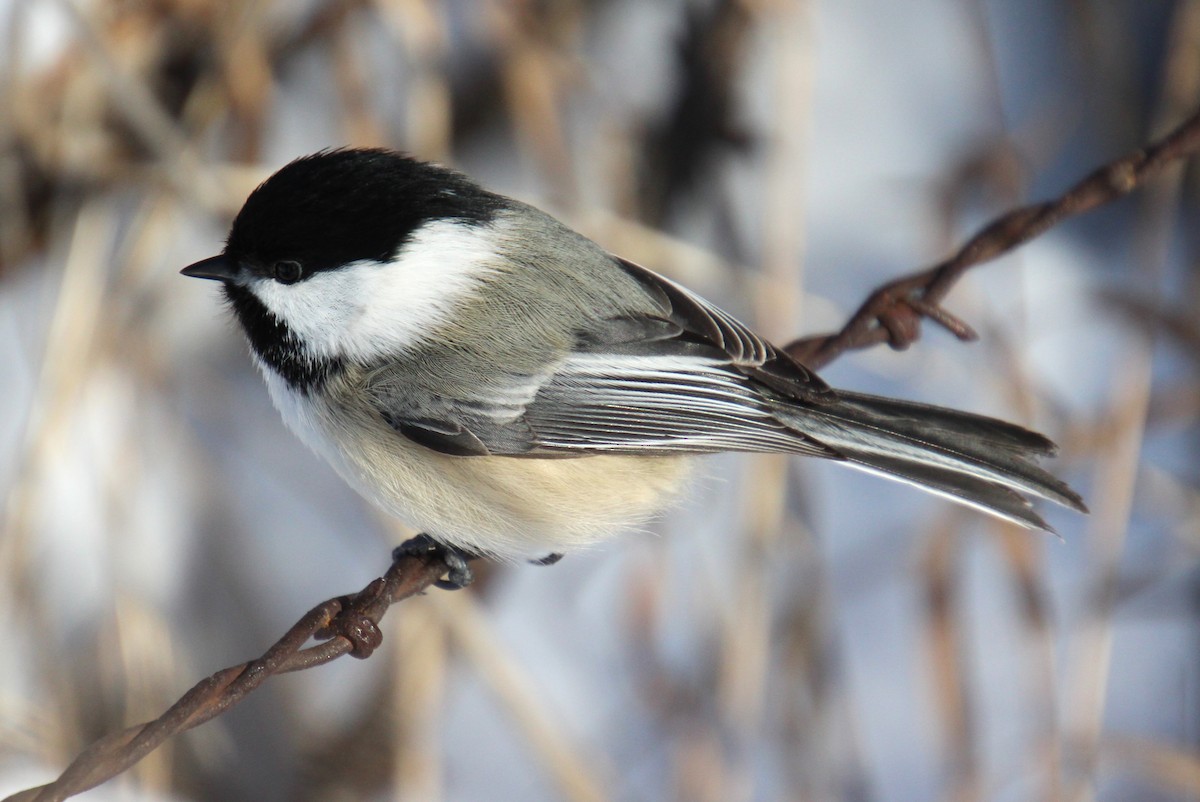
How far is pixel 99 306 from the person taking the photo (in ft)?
5.37

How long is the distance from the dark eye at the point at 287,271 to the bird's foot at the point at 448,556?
1.15 ft

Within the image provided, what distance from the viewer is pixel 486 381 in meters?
1.14

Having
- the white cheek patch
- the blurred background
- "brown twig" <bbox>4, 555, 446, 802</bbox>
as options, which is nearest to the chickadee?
the white cheek patch

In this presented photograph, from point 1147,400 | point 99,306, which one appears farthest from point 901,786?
point 99,306

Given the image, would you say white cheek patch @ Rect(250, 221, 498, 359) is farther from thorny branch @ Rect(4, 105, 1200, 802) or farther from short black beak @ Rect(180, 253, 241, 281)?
thorny branch @ Rect(4, 105, 1200, 802)

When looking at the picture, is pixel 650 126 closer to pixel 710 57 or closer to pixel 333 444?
pixel 710 57

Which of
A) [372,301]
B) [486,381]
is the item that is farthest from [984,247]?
[372,301]

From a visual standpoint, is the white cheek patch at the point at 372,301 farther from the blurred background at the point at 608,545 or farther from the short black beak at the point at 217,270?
the blurred background at the point at 608,545

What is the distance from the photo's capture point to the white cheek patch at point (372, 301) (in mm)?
1140

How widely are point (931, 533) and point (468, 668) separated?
85cm

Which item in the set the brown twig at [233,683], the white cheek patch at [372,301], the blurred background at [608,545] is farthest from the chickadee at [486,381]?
the blurred background at [608,545]

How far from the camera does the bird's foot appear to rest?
1226 mm

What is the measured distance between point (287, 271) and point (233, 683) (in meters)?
0.52

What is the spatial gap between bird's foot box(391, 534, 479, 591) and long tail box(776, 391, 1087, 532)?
434 millimetres
